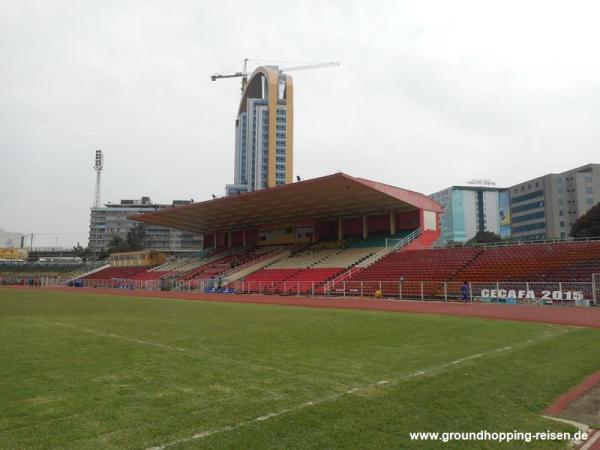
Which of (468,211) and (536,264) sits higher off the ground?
(468,211)

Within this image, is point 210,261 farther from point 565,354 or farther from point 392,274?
point 565,354

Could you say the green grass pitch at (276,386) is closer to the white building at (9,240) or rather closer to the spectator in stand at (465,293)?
the spectator in stand at (465,293)

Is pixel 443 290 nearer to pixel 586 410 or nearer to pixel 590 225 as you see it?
pixel 586 410

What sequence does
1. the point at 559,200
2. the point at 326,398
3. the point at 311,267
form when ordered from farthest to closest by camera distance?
1. the point at 559,200
2. the point at 311,267
3. the point at 326,398

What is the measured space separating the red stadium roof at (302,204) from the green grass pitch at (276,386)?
72.2 feet

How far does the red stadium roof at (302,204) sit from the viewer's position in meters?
33.3

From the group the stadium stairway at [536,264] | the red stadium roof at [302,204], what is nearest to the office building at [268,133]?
the red stadium roof at [302,204]

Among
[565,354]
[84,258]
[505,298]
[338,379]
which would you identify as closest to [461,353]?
[565,354]

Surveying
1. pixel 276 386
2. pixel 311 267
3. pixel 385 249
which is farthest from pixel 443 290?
pixel 276 386

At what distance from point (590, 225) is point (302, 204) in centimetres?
4910

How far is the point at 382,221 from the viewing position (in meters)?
42.3

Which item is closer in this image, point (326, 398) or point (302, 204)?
point (326, 398)

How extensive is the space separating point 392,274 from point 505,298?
8776mm

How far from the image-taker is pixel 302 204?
40.0m
